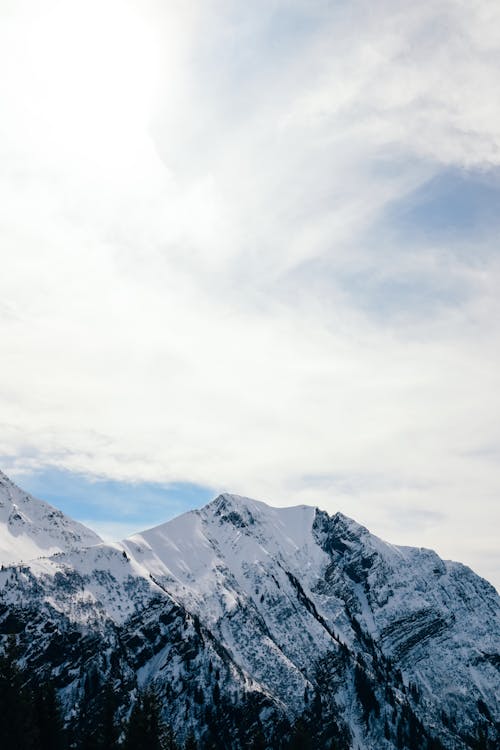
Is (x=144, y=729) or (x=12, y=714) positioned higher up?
(x=12, y=714)

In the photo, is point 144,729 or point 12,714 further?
point 144,729

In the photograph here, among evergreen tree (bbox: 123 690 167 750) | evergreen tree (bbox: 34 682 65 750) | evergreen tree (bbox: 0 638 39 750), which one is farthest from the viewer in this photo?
evergreen tree (bbox: 34 682 65 750)

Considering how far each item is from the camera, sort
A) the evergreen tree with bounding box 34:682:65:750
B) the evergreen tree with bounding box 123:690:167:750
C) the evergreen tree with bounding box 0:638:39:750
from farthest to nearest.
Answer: the evergreen tree with bounding box 34:682:65:750 → the evergreen tree with bounding box 123:690:167:750 → the evergreen tree with bounding box 0:638:39:750

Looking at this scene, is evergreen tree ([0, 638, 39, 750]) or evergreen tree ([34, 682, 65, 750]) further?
evergreen tree ([34, 682, 65, 750])

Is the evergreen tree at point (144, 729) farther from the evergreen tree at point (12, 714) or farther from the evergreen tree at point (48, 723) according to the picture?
the evergreen tree at point (12, 714)

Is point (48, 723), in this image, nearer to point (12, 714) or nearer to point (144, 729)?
point (144, 729)

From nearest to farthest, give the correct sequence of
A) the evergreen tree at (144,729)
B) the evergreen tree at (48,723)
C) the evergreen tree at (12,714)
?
the evergreen tree at (12,714), the evergreen tree at (144,729), the evergreen tree at (48,723)

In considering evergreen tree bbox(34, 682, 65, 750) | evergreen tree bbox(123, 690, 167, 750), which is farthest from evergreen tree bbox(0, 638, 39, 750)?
evergreen tree bbox(34, 682, 65, 750)

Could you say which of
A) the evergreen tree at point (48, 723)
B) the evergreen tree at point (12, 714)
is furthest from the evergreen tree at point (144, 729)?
the evergreen tree at point (12, 714)

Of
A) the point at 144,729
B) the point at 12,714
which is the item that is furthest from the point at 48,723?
the point at 12,714

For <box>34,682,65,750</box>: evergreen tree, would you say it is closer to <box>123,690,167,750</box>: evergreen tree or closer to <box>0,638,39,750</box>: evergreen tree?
<box>123,690,167,750</box>: evergreen tree

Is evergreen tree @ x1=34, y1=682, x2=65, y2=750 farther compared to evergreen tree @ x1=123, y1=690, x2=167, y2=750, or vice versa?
evergreen tree @ x1=34, y1=682, x2=65, y2=750

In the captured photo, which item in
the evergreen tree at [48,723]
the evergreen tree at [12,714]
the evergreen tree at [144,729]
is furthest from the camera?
the evergreen tree at [48,723]

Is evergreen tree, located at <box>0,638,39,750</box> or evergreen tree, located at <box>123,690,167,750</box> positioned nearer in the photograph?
evergreen tree, located at <box>0,638,39,750</box>
